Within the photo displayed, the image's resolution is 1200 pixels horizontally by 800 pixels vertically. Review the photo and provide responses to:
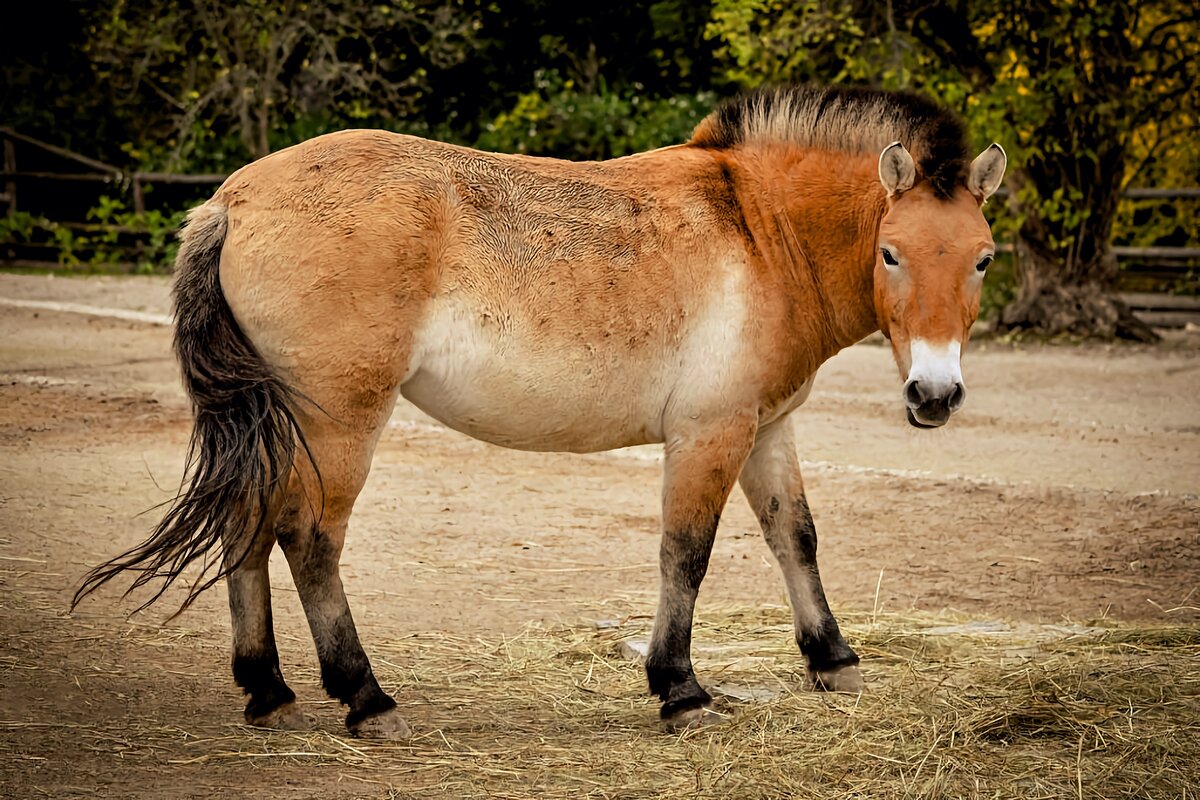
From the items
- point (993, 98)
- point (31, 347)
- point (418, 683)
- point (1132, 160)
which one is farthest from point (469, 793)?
point (1132, 160)

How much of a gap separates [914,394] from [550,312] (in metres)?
1.16

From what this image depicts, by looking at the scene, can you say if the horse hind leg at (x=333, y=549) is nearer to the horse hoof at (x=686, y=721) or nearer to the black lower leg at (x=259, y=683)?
the black lower leg at (x=259, y=683)

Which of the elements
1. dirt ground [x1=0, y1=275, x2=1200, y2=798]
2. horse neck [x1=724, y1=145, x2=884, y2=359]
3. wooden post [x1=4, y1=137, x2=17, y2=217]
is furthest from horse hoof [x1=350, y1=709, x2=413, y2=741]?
wooden post [x1=4, y1=137, x2=17, y2=217]

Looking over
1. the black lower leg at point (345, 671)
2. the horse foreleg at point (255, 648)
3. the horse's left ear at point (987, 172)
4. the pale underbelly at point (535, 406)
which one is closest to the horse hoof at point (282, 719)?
the horse foreleg at point (255, 648)

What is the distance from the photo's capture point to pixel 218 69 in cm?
2008

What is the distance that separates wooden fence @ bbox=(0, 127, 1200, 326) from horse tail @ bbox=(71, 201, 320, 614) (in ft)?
44.3

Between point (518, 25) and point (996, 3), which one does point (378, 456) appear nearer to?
point (996, 3)

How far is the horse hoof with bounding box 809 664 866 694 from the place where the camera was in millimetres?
4684

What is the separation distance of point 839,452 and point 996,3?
6.98 m

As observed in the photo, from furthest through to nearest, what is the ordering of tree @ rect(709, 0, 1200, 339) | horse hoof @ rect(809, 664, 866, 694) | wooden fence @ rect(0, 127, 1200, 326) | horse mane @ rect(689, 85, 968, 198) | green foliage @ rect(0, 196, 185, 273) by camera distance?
green foliage @ rect(0, 196, 185, 273) → wooden fence @ rect(0, 127, 1200, 326) → tree @ rect(709, 0, 1200, 339) → horse hoof @ rect(809, 664, 866, 694) → horse mane @ rect(689, 85, 968, 198)

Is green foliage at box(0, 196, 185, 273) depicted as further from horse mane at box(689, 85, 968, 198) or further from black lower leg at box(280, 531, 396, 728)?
black lower leg at box(280, 531, 396, 728)

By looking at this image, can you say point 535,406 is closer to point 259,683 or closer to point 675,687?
point 675,687

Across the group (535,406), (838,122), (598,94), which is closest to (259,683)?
(535,406)

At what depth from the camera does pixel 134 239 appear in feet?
59.7
